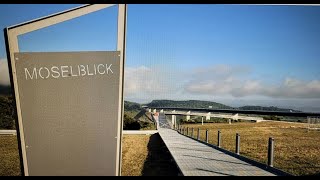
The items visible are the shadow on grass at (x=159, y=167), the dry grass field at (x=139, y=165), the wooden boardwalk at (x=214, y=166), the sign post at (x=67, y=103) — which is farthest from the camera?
the dry grass field at (x=139, y=165)

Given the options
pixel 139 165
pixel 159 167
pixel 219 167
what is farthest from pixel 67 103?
pixel 139 165

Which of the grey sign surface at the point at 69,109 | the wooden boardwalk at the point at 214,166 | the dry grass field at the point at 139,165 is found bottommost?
the dry grass field at the point at 139,165

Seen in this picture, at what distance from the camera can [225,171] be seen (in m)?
6.34

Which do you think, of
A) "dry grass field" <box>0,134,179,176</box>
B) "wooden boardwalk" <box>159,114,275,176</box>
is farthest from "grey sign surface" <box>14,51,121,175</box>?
"dry grass field" <box>0,134,179,176</box>

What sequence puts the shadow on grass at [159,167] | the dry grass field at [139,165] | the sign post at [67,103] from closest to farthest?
the sign post at [67,103] < the shadow on grass at [159,167] < the dry grass field at [139,165]

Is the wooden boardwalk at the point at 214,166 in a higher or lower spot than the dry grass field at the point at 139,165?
higher

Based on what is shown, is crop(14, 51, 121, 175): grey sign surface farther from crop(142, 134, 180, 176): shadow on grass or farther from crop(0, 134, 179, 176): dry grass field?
crop(0, 134, 179, 176): dry grass field

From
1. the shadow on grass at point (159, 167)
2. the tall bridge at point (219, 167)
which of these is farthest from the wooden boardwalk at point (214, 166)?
the shadow on grass at point (159, 167)

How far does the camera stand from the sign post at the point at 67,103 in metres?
5.00

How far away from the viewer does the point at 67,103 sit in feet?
16.6

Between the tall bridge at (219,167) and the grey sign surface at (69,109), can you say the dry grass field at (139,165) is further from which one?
the grey sign surface at (69,109)

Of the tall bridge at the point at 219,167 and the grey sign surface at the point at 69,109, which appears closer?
the grey sign surface at the point at 69,109

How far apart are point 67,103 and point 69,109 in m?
0.10
